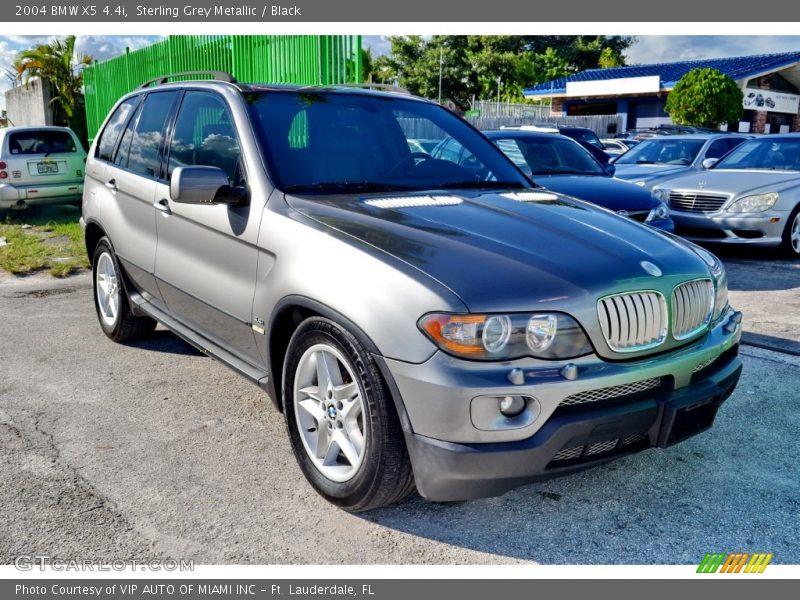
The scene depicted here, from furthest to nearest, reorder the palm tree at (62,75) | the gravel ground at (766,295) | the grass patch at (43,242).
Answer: the palm tree at (62,75), the grass patch at (43,242), the gravel ground at (766,295)

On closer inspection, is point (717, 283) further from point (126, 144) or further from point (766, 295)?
point (766, 295)

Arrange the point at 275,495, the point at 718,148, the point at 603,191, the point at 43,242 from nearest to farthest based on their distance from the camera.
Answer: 1. the point at 275,495
2. the point at 603,191
3. the point at 43,242
4. the point at 718,148

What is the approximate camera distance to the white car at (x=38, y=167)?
1213 cm

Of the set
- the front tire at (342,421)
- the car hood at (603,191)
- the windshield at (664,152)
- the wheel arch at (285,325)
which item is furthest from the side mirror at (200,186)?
the windshield at (664,152)

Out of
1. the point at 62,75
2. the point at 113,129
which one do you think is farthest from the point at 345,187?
the point at 62,75

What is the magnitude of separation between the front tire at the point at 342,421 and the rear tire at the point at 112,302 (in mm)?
2394

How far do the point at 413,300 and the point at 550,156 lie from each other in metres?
6.24

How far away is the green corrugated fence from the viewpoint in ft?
31.0

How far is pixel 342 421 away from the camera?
3.05 m

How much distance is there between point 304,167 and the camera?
3.73 metres

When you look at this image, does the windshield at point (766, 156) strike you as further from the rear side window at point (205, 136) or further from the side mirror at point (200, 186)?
the side mirror at point (200, 186)

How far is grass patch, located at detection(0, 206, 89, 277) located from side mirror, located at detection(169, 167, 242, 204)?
527 centimetres

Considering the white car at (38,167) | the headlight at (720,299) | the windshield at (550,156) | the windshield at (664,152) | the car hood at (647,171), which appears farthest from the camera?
the white car at (38,167)

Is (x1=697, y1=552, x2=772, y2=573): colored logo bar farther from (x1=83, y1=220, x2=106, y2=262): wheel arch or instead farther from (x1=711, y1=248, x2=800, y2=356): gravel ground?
(x1=83, y1=220, x2=106, y2=262): wheel arch
